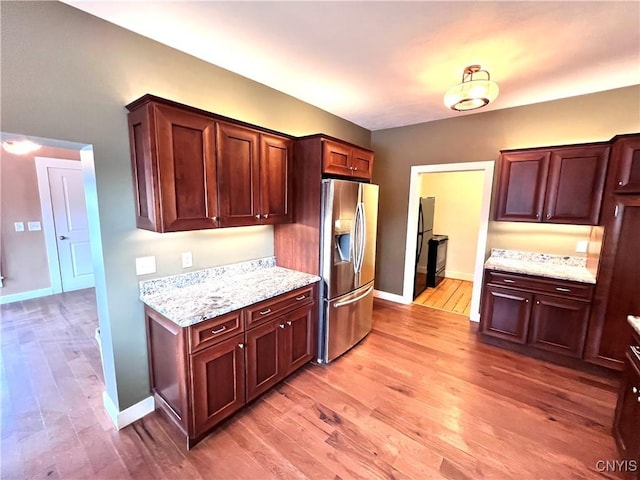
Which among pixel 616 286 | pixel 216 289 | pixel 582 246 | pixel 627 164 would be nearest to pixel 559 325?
pixel 616 286

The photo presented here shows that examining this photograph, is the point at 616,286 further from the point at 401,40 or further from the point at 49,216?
the point at 49,216

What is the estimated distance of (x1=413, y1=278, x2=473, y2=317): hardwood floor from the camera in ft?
13.6

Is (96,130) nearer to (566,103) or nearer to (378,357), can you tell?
(378,357)

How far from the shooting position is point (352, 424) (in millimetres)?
1943

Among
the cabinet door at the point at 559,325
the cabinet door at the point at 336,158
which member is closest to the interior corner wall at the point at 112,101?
the cabinet door at the point at 336,158

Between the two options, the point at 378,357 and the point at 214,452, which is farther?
the point at 378,357

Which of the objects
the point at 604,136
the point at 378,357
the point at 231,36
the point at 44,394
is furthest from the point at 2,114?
Answer: the point at 604,136

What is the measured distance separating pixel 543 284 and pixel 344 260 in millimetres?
2042

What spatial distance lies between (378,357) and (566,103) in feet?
11.2

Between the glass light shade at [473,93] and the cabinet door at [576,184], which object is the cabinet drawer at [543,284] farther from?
the glass light shade at [473,93]

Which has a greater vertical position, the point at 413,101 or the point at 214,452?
the point at 413,101

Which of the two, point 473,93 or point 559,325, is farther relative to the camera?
point 559,325

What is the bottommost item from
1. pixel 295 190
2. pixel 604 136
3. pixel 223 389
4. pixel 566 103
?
pixel 223 389

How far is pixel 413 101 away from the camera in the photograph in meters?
3.01
